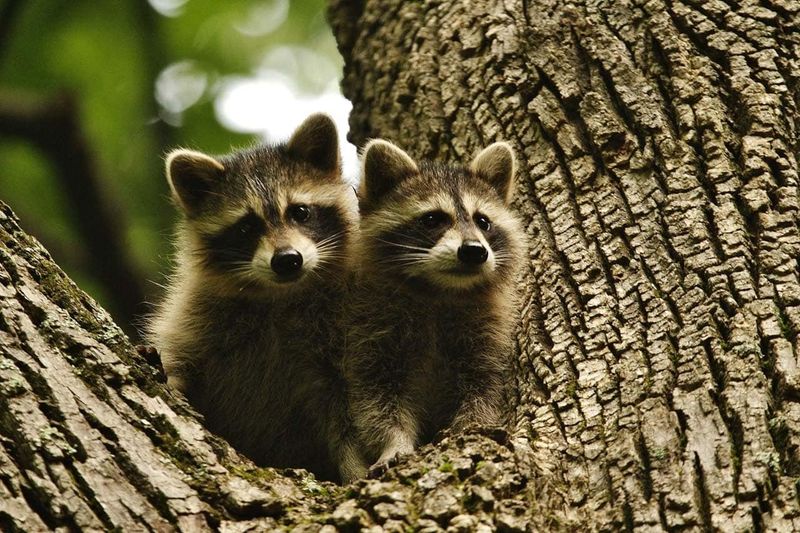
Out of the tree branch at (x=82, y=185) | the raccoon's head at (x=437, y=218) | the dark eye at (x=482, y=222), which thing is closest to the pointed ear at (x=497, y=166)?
the raccoon's head at (x=437, y=218)

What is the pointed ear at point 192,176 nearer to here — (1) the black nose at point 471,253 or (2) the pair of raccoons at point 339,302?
(2) the pair of raccoons at point 339,302

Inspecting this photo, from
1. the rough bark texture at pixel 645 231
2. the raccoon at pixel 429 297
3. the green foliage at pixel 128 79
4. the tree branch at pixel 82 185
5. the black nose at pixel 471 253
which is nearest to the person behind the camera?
the rough bark texture at pixel 645 231

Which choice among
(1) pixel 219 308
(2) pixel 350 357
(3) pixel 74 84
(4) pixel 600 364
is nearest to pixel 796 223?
(4) pixel 600 364

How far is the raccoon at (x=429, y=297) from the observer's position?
4402 mm

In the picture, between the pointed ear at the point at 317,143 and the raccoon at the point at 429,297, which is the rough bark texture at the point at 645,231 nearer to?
the raccoon at the point at 429,297

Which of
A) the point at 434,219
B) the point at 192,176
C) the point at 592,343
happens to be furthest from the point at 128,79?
the point at 592,343

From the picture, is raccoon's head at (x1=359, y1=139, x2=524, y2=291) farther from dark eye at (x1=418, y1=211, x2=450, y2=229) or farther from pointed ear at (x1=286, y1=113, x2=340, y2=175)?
pointed ear at (x1=286, y1=113, x2=340, y2=175)

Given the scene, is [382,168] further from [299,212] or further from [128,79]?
[128,79]

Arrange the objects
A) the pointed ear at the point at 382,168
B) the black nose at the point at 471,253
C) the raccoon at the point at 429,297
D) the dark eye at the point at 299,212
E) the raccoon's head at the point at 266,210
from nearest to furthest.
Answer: the raccoon at the point at 429,297 < the black nose at the point at 471,253 < the raccoon's head at the point at 266,210 < the pointed ear at the point at 382,168 < the dark eye at the point at 299,212

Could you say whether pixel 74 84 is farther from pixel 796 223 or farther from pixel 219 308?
pixel 796 223

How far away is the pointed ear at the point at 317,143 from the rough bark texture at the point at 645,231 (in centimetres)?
42

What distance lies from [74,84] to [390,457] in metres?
5.11

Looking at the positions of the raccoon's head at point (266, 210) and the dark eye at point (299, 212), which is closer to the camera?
the raccoon's head at point (266, 210)

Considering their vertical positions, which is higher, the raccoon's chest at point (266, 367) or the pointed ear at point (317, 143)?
the pointed ear at point (317, 143)
